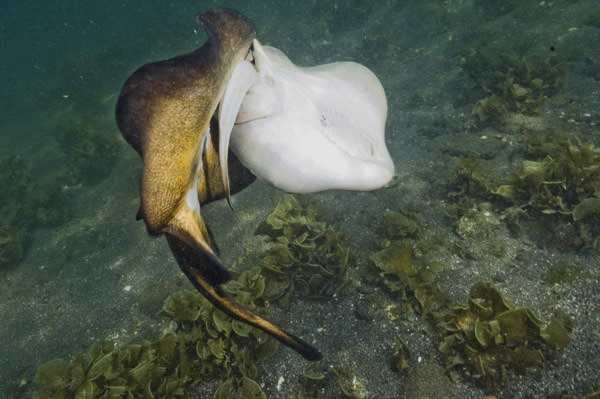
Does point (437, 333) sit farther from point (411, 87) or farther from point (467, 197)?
point (411, 87)

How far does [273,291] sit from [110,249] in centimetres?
445

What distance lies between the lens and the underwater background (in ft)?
10.6

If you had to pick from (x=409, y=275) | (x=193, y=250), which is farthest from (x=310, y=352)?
(x=409, y=275)

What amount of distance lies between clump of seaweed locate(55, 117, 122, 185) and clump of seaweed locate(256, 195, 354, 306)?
746cm

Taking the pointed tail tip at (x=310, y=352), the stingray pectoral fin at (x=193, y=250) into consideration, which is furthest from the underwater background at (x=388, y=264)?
the stingray pectoral fin at (x=193, y=250)

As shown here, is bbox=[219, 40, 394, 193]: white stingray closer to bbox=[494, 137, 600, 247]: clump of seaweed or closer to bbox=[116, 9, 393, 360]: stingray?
bbox=[116, 9, 393, 360]: stingray

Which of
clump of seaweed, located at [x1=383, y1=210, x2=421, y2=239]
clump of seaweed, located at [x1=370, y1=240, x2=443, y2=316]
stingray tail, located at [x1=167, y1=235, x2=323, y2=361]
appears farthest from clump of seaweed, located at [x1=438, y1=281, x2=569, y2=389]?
stingray tail, located at [x1=167, y1=235, x2=323, y2=361]

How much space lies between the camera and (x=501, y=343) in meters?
3.09

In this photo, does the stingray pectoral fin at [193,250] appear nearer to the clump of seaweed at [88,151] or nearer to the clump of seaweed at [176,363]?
the clump of seaweed at [176,363]

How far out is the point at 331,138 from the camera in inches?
91.4

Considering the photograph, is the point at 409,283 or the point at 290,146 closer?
the point at 290,146

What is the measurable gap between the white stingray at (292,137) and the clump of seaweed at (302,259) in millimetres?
2230

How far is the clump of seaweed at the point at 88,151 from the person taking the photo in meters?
9.64

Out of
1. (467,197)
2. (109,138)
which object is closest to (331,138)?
(467,197)
